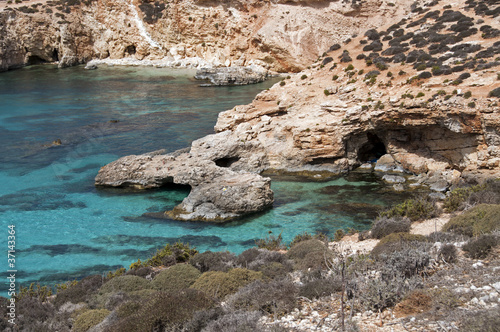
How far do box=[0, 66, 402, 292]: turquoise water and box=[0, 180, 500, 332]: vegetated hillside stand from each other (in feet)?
14.4

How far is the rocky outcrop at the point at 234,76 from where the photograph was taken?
53.2 meters

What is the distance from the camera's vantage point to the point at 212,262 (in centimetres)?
1391

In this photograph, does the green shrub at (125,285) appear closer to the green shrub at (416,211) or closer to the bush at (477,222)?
the bush at (477,222)

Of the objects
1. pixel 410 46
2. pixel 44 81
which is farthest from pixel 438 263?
pixel 44 81

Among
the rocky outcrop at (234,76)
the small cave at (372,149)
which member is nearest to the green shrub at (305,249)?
the small cave at (372,149)

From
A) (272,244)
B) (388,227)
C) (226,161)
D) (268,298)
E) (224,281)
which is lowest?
(272,244)

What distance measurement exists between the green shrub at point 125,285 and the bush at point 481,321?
7.98 m

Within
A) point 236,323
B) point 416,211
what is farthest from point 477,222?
point 236,323

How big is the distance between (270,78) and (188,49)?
15.9 meters

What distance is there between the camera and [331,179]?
25.1 metres

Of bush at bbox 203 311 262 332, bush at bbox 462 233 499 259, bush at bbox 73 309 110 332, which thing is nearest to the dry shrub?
bush at bbox 203 311 262 332

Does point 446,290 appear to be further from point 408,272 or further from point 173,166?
point 173,166

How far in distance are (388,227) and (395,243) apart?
321 cm

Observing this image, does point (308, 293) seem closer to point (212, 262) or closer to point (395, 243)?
point (395, 243)
